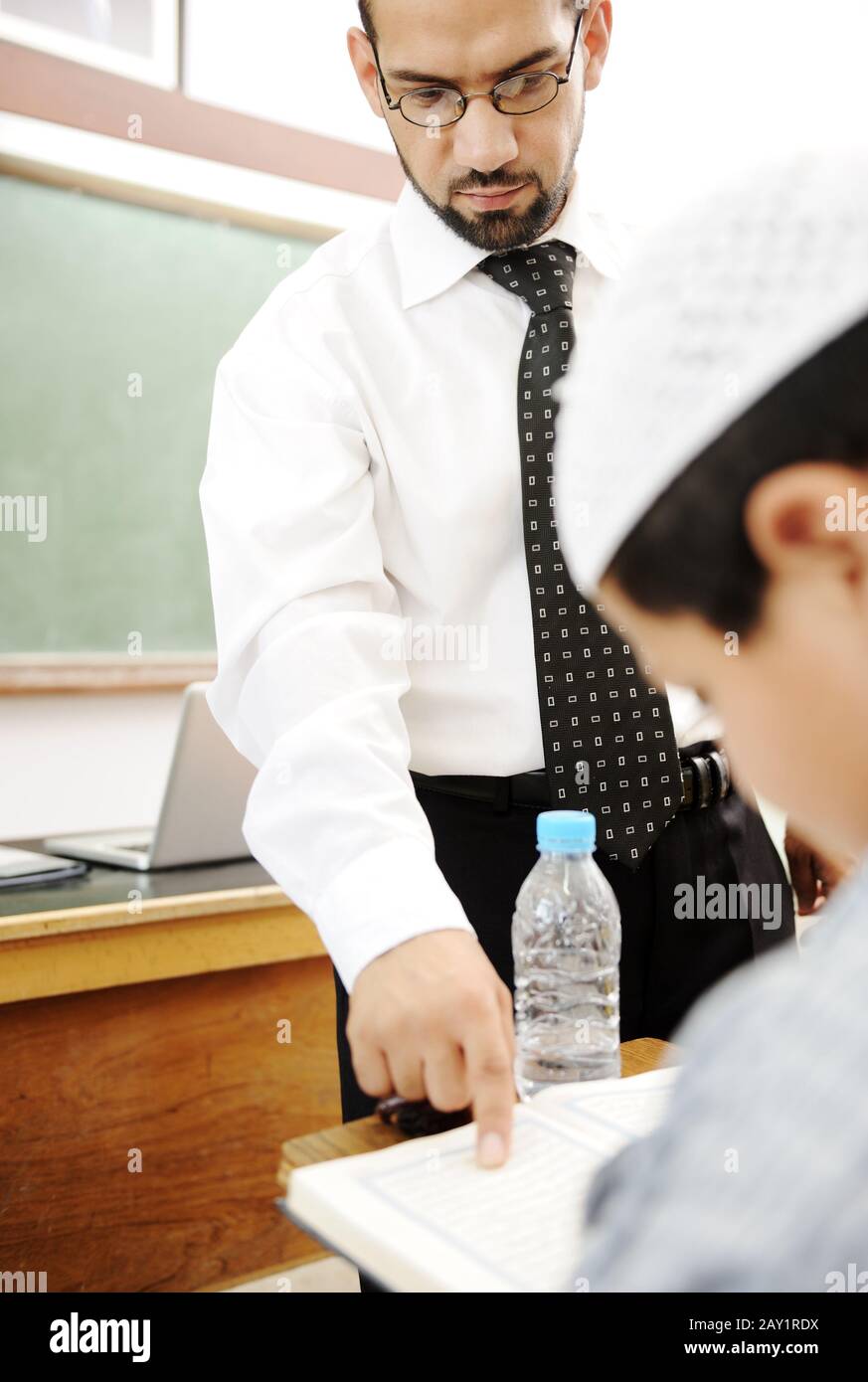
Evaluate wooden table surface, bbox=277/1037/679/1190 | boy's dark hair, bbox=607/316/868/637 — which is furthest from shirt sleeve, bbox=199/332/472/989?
boy's dark hair, bbox=607/316/868/637

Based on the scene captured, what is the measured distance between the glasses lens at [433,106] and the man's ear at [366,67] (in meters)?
0.06

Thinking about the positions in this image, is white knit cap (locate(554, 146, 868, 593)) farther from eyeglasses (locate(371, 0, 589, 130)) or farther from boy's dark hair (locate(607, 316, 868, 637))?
eyeglasses (locate(371, 0, 589, 130))

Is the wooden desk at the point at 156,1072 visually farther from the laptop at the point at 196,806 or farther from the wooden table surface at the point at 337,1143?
the wooden table surface at the point at 337,1143

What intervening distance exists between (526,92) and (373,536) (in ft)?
1.64

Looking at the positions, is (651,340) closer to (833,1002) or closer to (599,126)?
(833,1002)

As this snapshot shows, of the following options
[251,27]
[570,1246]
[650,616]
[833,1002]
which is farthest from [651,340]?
[251,27]

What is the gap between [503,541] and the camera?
1.30m

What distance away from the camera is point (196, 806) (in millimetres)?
2082

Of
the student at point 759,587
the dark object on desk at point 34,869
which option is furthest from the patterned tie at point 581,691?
the dark object on desk at point 34,869

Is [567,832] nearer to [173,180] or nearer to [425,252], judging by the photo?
[425,252]

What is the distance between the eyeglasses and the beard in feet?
0.18

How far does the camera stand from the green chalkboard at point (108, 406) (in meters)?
2.88

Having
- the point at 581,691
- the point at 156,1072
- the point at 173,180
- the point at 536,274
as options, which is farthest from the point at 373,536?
the point at 173,180

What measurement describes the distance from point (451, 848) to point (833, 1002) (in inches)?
34.3
